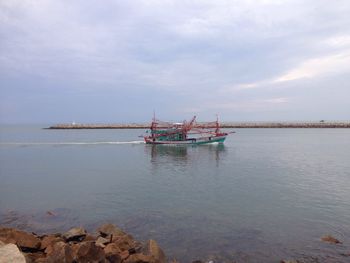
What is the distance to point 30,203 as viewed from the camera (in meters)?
23.0

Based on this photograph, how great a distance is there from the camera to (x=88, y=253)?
9.48 m

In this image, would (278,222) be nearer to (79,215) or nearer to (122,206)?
(122,206)

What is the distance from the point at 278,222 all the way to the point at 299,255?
14.6 ft

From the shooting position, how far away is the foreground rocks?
892cm

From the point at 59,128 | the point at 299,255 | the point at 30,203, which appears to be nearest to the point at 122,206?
the point at 30,203

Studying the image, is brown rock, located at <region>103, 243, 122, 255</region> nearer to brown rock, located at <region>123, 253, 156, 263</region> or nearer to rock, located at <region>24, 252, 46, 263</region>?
brown rock, located at <region>123, 253, 156, 263</region>

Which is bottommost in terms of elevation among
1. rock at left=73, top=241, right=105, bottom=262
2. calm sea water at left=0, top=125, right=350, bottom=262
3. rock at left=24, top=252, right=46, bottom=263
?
calm sea water at left=0, top=125, right=350, bottom=262

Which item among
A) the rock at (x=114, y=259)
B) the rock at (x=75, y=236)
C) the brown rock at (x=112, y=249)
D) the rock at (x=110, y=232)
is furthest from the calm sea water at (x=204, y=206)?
the rock at (x=114, y=259)

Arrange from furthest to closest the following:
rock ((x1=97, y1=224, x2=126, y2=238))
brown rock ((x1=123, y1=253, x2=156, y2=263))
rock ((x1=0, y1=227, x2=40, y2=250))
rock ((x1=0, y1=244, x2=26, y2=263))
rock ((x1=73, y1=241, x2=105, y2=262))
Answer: rock ((x1=97, y1=224, x2=126, y2=238)) < rock ((x1=0, y1=227, x2=40, y2=250)) < brown rock ((x1=123, y1=253, x2=156, y2=263)) < rock ((x1=73, y1=241, x2=105, y2=262)) < rock ((x1=0, y1=244, x2=26, y2=263))

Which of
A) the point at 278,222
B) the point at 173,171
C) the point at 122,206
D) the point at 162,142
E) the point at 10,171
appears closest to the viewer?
the point at 278,222

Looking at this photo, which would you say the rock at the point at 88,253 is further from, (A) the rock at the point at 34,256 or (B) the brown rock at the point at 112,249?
(A) the rock at the point at 34,256

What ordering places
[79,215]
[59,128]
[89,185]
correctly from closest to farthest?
[79,215] → [89,185] → [59,128]

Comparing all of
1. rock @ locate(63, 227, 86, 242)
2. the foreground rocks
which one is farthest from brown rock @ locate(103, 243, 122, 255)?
rock @ locate(63, 227, 86, 242)

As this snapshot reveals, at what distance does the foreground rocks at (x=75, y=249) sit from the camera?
29.3 ft
